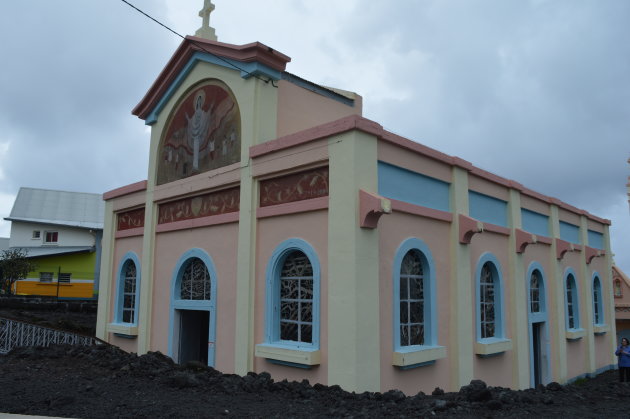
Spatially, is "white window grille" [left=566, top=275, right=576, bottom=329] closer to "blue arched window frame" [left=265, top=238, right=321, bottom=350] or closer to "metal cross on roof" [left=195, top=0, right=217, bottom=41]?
"blue arched window frame" [left=265, top=238, right=321, bottom=350]

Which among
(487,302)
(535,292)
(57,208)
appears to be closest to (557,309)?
(535,292)

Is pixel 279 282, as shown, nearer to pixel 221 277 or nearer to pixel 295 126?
pixel 221 277

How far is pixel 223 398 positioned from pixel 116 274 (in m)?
8.23

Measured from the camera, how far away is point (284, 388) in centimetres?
786

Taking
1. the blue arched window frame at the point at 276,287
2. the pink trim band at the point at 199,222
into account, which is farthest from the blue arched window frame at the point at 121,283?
the blue arched window frame at the point at 276,287

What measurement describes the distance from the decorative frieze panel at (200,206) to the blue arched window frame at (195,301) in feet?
2.94

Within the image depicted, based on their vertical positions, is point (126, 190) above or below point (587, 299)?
above

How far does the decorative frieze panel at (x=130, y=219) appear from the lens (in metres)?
14.0

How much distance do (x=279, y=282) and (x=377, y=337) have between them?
7.17 feet

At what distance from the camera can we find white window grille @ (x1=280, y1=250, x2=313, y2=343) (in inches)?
341

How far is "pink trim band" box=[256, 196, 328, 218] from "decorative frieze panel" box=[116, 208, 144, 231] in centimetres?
565

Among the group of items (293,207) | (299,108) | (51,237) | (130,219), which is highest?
(299,108)

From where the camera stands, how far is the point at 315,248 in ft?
27.9

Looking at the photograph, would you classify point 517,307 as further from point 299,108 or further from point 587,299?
point 299,108
